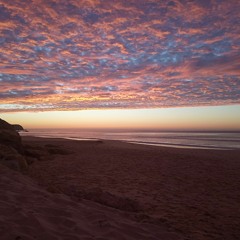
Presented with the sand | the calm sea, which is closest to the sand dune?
the sand

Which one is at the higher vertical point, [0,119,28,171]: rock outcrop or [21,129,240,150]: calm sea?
[0,119,28,171]: rock outcrop

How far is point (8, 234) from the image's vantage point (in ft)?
12.4

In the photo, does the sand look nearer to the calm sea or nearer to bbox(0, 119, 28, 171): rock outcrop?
bbox(0, 119, 28, 171): rock outcrop

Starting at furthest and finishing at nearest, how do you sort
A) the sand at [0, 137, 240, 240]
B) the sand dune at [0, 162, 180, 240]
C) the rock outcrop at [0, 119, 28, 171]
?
1. the rock outcrop at [0, 119, 28, 171]
2. the sand at [0, 137, 240, 240]
3. the sand dune at [0, 162, 180, 240]

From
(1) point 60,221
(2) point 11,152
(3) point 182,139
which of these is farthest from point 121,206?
(3) point 182,139

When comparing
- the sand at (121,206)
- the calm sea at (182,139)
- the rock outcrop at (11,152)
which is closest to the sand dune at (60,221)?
the sand at (121,206)

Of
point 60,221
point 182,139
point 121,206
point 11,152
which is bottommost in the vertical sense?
point 121,206

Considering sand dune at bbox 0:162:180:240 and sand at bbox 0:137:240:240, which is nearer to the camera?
sand dune at bbox 0:162:180:240

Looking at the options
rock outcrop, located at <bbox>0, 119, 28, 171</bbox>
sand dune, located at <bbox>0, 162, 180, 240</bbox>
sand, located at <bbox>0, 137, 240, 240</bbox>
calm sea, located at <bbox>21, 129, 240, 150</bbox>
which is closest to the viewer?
sand dune, located at <bbox>0, 162, 180, 240</bbox>

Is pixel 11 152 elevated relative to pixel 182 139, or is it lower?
elevated

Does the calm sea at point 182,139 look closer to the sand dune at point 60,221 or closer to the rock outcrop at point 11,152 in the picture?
the rock outcrop at point 11,152

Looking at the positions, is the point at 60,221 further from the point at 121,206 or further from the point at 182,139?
the point at 182,139

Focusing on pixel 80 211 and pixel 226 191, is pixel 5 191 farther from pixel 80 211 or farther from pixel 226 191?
pixel 226 191

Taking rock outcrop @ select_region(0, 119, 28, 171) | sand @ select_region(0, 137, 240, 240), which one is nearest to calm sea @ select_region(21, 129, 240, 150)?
sand @ select_region(0, 137, 240, 240)
